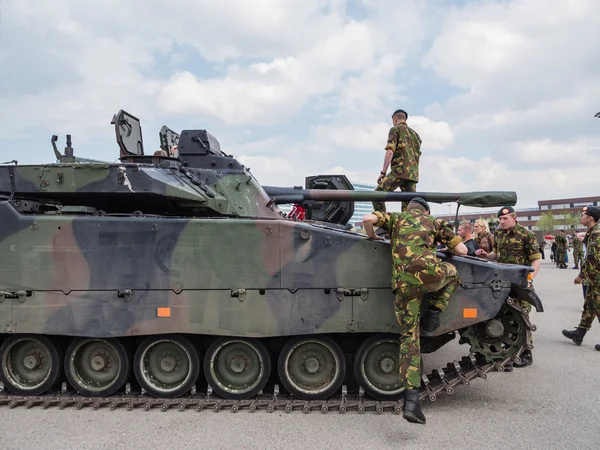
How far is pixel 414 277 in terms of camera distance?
5.06 m

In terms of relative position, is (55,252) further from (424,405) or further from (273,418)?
(424,405)

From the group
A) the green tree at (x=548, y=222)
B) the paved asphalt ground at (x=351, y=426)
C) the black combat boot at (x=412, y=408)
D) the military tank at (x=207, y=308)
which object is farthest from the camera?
the green tree at (x=548, y=222)

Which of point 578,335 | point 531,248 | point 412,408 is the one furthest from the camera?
point 578,335

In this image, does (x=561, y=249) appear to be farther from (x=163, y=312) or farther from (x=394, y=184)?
(x=163, y=312)

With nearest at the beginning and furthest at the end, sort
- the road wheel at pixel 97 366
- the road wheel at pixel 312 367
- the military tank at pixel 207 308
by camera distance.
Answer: the military tank at pixel 207 308 → the road wheel at pixel 312 367 → the road wheel at pixel 97 366

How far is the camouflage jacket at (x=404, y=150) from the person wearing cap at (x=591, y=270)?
3.11m

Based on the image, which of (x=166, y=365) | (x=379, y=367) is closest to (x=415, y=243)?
(x=379, y=367)

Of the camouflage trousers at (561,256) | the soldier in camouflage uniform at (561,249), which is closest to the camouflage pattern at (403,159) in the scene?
the soldier in camouflage uniform at (561,249)

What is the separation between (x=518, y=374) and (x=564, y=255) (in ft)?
75.0

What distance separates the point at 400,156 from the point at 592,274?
389cm

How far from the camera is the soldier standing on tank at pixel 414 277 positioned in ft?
16.4

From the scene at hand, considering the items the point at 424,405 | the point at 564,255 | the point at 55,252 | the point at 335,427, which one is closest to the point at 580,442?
the point at 424,405

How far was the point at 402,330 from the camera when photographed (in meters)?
5.19

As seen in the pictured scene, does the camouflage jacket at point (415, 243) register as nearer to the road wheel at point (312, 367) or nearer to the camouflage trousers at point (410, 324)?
the camouflage trousers at point (410, 324)
